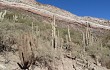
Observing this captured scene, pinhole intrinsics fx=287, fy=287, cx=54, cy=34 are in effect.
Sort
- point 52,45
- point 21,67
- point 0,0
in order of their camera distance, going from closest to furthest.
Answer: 1. point 21,67
2. point 52,45
3. point 0,0

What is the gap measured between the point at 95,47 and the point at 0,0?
19891 mm

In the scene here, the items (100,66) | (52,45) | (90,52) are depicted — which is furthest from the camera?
(90,52)

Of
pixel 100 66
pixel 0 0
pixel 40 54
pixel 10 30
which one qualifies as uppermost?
pixel 0 0

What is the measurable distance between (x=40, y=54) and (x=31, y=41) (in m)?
1.62

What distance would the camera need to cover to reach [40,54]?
14.6 m

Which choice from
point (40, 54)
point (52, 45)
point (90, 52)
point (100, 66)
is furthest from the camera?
point (90, 52)

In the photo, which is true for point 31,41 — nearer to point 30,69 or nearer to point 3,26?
point 30,69

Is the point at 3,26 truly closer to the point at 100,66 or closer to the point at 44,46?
the point at 44,46

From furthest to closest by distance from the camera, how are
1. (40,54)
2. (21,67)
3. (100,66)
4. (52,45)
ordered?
(100,66)
(52,45)
(40,54)
(21,67)

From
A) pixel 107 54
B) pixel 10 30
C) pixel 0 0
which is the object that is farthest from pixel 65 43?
pixel 0 0

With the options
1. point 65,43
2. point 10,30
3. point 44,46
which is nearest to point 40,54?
point 44,46

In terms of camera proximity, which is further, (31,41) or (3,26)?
(3,26)

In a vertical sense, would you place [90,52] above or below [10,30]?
below

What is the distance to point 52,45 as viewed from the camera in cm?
1554
